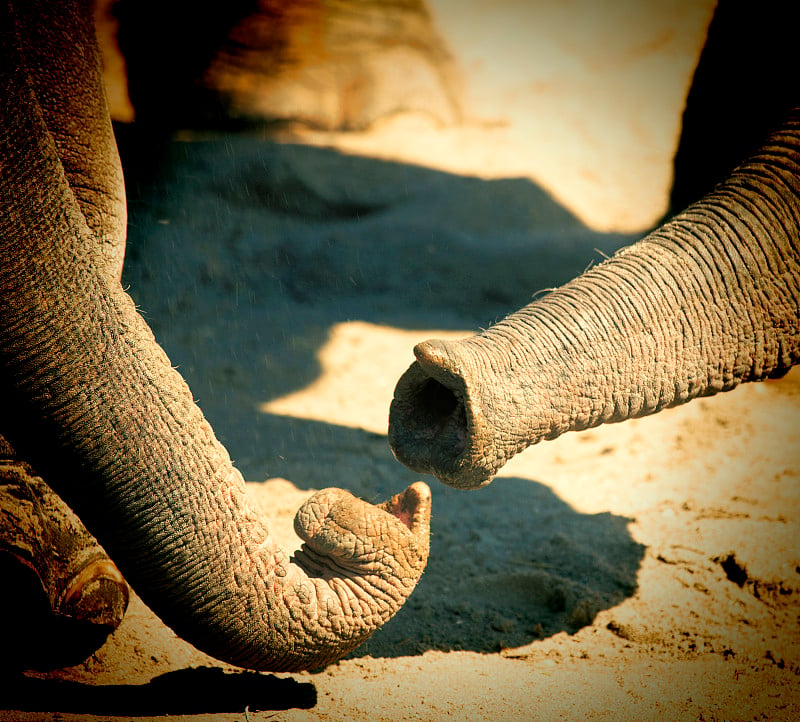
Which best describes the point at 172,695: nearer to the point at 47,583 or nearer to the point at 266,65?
the point at 47,583

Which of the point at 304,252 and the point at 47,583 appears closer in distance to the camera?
the point at 47,583

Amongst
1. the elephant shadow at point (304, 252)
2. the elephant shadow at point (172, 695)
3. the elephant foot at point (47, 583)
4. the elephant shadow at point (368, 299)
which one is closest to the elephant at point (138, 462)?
the elephant shadow at point (172, 695)

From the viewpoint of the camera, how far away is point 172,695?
1983 millimetres

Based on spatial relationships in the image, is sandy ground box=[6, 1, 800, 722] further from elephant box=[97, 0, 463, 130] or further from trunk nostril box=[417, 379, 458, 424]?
trunk nostril box=[417, 379, 458, 424]

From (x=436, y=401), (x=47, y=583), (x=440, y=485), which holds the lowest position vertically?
(x=440, y=485)

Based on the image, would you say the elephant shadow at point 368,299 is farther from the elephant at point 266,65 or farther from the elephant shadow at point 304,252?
the elephant at point 266,65

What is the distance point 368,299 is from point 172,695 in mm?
3891

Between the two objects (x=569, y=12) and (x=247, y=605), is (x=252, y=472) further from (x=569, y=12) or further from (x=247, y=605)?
(x=569, y=12)

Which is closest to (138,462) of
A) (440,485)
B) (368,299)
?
(440,485)

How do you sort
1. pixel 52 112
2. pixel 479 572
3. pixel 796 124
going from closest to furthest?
pixel 796 124 < pixel 52 112 < pixel 479 572

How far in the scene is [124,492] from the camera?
59.3 inches

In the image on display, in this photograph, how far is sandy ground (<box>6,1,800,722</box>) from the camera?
2.09 m

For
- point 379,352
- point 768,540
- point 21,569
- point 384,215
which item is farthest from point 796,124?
point 384,215

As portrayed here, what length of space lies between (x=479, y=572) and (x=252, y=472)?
3.89ft
